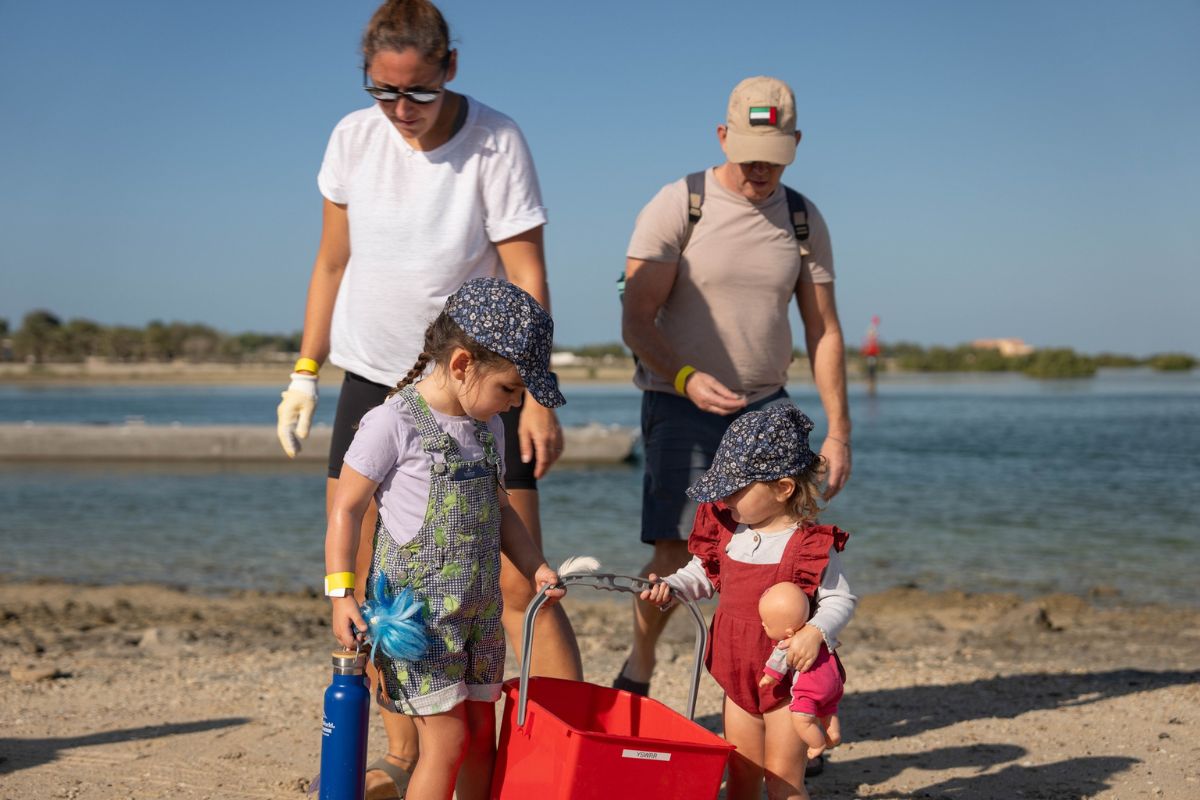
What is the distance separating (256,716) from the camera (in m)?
4.47

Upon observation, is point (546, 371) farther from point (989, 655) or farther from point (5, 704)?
point (989, 655)

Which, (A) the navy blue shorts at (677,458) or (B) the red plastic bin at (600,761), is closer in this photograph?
(B) the red plastic bin at (600,761)

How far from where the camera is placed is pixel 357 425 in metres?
3.33

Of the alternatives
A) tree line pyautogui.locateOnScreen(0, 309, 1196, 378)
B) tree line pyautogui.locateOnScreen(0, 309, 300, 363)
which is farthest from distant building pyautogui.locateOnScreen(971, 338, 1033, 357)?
tree line pyautogui.locateOnScreen(0, 309, 300, 363)

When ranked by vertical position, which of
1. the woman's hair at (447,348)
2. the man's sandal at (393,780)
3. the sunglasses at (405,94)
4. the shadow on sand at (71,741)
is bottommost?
the shadow on sand at (71,741)

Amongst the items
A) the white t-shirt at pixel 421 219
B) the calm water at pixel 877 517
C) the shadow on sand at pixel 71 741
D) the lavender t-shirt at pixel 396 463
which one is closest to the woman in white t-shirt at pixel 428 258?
the white t-shirt at pixel 421 219

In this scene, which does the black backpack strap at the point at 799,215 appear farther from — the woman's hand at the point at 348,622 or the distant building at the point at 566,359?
the distant building at the point at 566,359

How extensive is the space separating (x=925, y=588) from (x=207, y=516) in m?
8.52

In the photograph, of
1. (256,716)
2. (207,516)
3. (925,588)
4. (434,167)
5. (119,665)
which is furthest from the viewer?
(207,516)

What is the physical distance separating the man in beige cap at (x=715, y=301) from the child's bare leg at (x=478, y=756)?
53.4 inches

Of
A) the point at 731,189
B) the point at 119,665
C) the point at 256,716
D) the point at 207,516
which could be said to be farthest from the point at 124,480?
the point at 731,189

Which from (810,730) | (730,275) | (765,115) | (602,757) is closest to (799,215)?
(730,275)

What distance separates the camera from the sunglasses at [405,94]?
10.0ft

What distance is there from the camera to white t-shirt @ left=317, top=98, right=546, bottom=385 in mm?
3287
